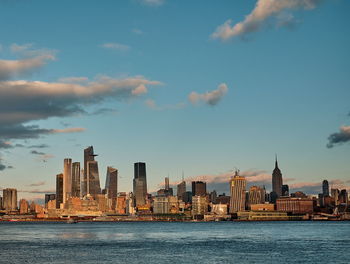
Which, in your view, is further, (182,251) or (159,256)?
(182,251)

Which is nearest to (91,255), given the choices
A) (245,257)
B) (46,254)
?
(46,254)

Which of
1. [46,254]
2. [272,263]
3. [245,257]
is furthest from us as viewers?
[46,254]

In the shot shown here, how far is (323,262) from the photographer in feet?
292

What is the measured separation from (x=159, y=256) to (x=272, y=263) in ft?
71.7

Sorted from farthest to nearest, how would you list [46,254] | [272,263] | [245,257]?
1. [46,254]
2. [245,257]
3. [272,263]

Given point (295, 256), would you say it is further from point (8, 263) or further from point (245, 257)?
point (8, 263)

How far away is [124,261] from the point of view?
90938 millimetres

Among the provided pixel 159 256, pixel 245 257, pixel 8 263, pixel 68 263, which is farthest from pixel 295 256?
pixel 8 263

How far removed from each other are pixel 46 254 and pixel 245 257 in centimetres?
3724

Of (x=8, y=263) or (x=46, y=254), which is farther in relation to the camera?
(x=46, y=254)

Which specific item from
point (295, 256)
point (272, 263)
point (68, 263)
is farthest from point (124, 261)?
point (295, 256)

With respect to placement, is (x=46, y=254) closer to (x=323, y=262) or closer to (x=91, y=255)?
(x=91, y=255)

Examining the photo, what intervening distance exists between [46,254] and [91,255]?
9422mm

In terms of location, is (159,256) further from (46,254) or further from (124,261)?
(46,254)
